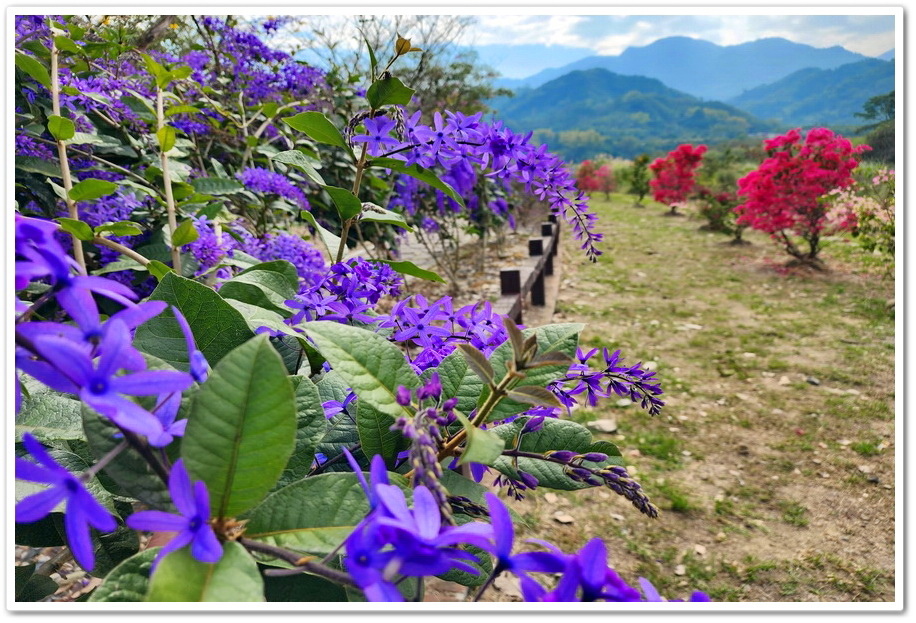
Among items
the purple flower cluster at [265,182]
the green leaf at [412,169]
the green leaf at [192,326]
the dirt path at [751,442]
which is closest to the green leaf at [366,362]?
the green leaf at [192,326]

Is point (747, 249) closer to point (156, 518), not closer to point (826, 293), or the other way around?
point (826, 293)

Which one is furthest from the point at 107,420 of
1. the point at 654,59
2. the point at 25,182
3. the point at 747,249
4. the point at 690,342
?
the point at 654,59

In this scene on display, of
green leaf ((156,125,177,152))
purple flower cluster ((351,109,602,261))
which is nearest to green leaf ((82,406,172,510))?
purple flower cluster ((351,109,602,261))

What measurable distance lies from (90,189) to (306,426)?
0.62 metres

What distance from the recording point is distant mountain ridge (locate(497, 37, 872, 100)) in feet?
431

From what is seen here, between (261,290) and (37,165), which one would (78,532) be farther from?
(37,165)

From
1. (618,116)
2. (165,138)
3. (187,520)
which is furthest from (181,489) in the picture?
(618,116)

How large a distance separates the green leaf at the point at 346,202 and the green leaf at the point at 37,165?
2.70 ft

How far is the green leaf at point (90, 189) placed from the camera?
0.86 meters

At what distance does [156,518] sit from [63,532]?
360 mm

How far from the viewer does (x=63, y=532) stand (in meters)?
0.60

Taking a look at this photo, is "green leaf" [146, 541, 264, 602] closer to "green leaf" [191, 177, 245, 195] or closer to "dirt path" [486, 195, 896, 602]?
"green leaf" [191, 177, 245, 195]

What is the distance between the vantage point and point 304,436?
0.52 meters

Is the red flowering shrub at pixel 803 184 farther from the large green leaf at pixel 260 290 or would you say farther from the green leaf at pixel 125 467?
the green leaf at pixel 125 467
